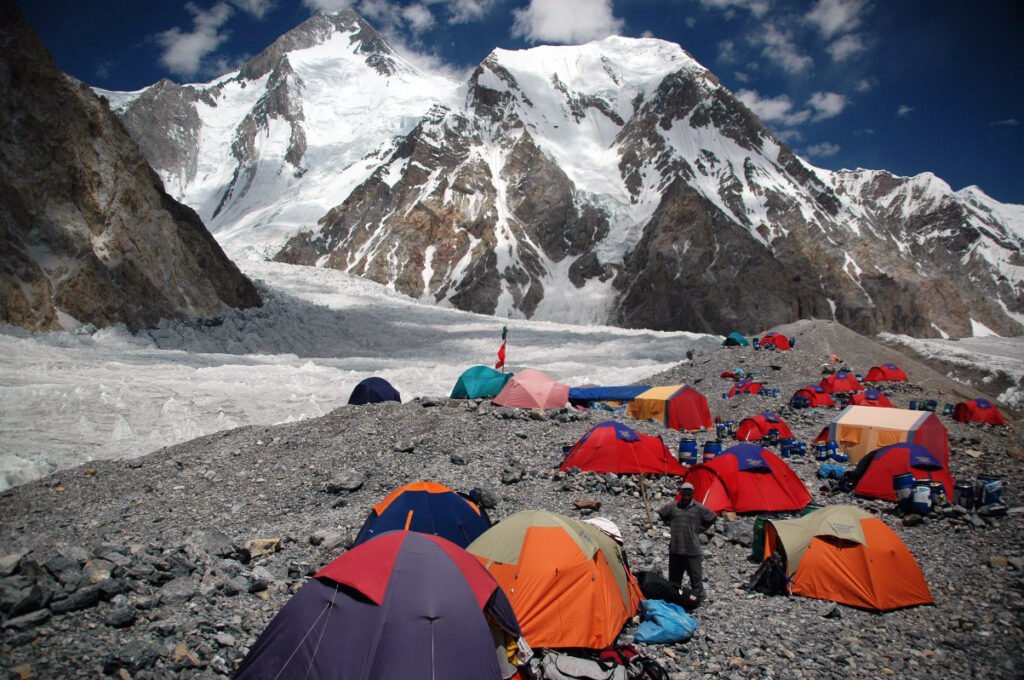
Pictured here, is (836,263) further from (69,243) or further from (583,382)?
(69,243)

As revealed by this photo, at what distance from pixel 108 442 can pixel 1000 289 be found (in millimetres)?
234387

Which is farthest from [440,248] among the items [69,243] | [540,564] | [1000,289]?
[1000,289]

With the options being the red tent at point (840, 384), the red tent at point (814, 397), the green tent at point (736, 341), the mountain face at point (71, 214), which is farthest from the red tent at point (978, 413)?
the mountain face at point (71, 214)

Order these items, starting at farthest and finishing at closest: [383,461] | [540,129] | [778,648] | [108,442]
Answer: [540,129], [108,442], [383,461], [778,648]

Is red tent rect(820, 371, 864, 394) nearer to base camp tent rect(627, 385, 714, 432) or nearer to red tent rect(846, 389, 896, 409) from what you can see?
red tent rect(846, 389, 896, 409)

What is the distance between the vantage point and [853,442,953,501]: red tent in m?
12.4

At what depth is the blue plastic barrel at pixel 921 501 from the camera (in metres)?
11.2

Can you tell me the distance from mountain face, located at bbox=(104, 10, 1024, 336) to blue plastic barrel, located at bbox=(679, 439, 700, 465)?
288 feet

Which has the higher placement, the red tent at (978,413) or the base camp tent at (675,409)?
the red tent at (978,413)

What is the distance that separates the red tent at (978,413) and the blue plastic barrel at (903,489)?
13.5 metres

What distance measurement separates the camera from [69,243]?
1256 inches

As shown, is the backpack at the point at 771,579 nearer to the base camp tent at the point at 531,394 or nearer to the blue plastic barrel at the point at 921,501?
the blue plastic barrel at the point at 921,501

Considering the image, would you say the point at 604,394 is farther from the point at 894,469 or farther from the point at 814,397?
the point at 894,469

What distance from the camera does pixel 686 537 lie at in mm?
8234
